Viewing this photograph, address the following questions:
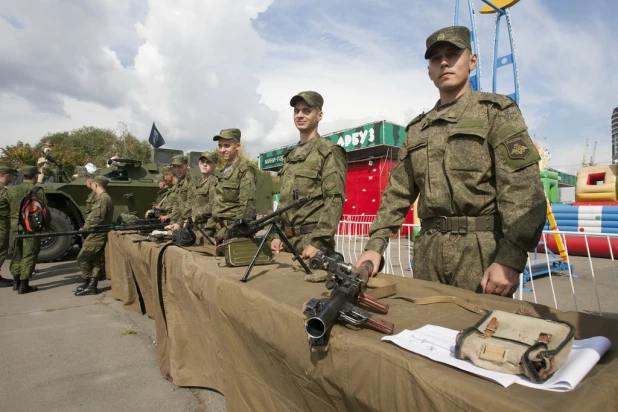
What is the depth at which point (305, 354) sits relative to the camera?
3.92 ft

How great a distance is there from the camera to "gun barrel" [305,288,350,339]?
1.00 meters

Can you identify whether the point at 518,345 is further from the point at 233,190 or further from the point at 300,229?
the point at 233,190

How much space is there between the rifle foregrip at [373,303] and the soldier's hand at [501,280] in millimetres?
478

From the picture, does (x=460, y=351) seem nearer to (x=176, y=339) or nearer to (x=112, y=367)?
(x=176, y=339)

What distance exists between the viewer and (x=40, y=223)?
18.5 ft

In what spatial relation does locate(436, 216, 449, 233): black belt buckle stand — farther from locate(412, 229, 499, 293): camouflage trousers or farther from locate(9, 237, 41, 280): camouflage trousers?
locate(9, 237, 41, 280): camouflage trousers

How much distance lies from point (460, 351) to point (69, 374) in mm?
3312

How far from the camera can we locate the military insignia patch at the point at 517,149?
1.46 m

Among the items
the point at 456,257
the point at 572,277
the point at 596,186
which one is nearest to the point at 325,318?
the point at 456,257

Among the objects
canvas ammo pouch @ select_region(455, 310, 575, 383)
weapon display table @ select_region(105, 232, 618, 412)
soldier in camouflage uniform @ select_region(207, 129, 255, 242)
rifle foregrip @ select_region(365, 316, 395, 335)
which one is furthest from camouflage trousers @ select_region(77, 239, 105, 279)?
canvas ammo pouch @ select_region(455, 310, 575, 383)

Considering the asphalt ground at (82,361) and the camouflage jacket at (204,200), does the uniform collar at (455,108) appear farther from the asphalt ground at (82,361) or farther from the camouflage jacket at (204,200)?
the camouflage jacket at (204,200)

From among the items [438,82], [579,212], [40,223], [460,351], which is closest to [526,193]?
[438,82]

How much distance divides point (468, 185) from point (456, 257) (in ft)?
1.10

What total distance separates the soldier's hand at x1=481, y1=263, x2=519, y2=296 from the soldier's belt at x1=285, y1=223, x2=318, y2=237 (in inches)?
63.0
